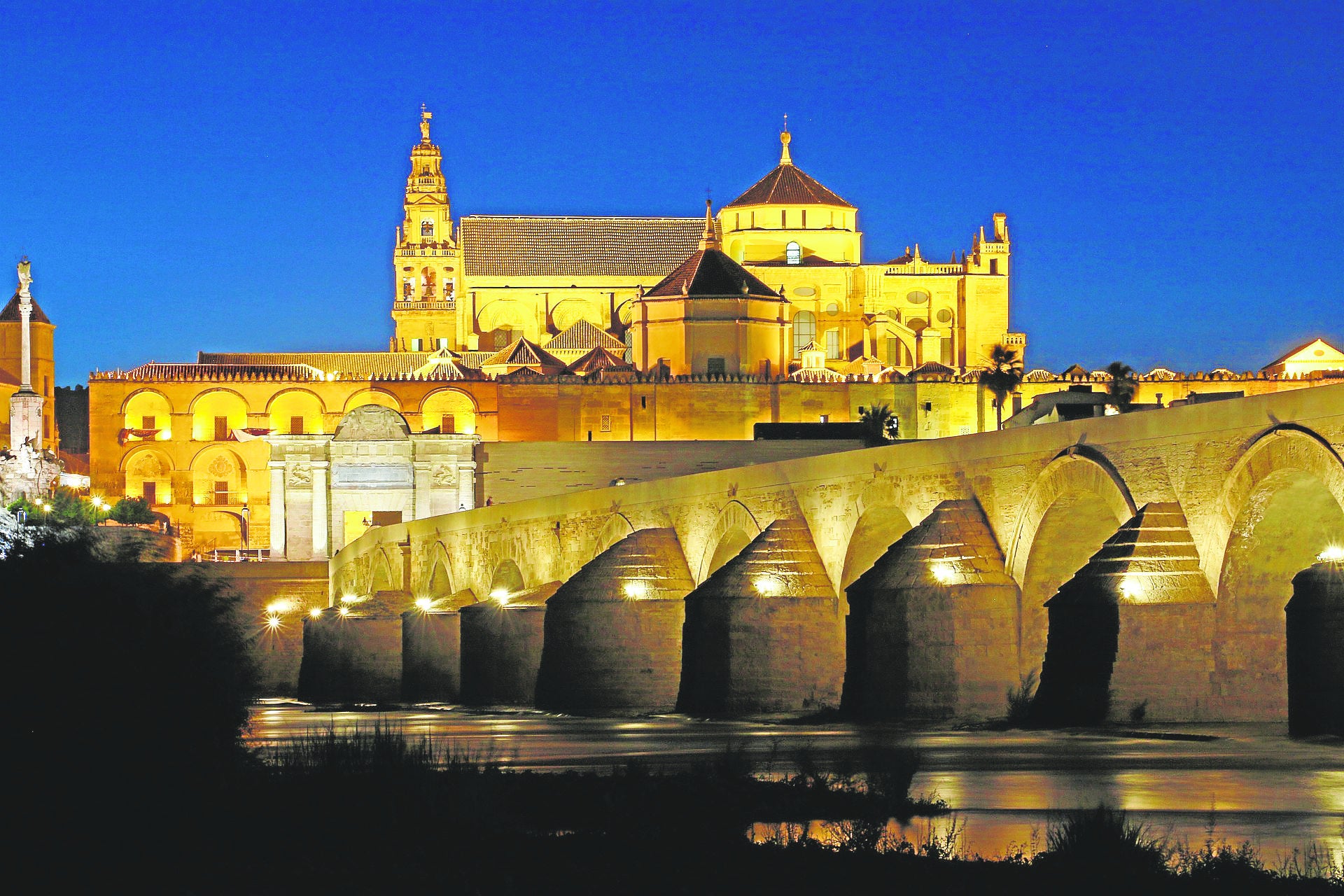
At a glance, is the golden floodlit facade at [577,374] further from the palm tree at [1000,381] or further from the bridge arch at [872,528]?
the bridge arch at [872,528]

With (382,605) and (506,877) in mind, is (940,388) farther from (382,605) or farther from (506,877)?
(506,877)

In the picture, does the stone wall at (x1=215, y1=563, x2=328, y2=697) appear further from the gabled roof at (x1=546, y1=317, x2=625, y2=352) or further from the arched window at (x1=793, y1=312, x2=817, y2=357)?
the arched window at (x1=793, y1=312, x2=817, y2=357)

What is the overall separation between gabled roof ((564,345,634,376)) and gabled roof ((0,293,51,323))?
41.3 m

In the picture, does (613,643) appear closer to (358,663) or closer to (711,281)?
(358,663)

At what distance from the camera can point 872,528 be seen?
104ft

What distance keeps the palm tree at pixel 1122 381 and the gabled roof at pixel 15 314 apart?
210 ft

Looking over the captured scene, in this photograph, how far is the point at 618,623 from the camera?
34906mm

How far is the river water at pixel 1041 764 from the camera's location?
49.9 feet

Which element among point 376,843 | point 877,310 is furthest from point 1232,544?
point 877,310

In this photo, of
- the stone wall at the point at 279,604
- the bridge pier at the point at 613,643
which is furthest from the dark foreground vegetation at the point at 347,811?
the stone wall at the point at 279,604

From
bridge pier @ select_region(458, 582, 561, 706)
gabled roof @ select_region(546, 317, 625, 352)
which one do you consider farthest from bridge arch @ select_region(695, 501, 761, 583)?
gabled roof @ select_region(546, 317, 625, 352)

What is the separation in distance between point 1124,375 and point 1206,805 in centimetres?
7639

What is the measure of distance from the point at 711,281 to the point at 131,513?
26527 mm

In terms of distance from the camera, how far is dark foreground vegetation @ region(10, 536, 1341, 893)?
42.5ft
